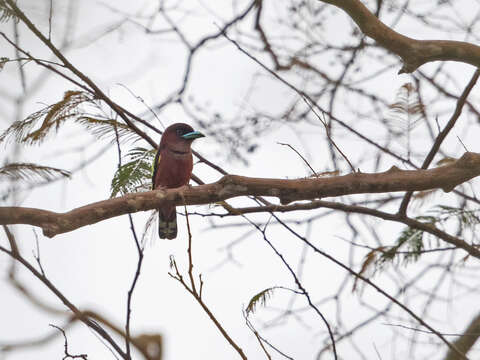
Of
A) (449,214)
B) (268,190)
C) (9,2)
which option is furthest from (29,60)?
(449,214)

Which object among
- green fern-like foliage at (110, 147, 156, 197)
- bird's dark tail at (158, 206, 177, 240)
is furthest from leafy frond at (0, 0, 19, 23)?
bird's dark tail at (158, 206, 177, 240)

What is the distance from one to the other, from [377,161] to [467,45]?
1.42 m

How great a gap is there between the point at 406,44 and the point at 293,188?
91 cm

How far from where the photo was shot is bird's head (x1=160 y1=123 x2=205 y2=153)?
5.20 m

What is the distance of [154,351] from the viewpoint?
1071mm

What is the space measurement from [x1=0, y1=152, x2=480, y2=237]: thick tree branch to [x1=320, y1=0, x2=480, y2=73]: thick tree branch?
53cm

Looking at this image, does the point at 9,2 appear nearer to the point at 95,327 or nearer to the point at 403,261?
the point at 95,327

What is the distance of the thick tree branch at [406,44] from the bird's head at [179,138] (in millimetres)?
2587

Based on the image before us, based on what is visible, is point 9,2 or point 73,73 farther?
point 73,73

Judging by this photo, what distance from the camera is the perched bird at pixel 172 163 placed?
5031 mm

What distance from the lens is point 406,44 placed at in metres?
2.88

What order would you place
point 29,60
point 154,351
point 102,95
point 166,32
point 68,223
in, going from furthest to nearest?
point 166,32 → point 102,95 → point 29,60 → point 68,223 → point 154,351

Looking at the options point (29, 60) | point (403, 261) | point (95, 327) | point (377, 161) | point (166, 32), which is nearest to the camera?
point (95, 327)

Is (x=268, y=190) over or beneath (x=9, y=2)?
beneath
